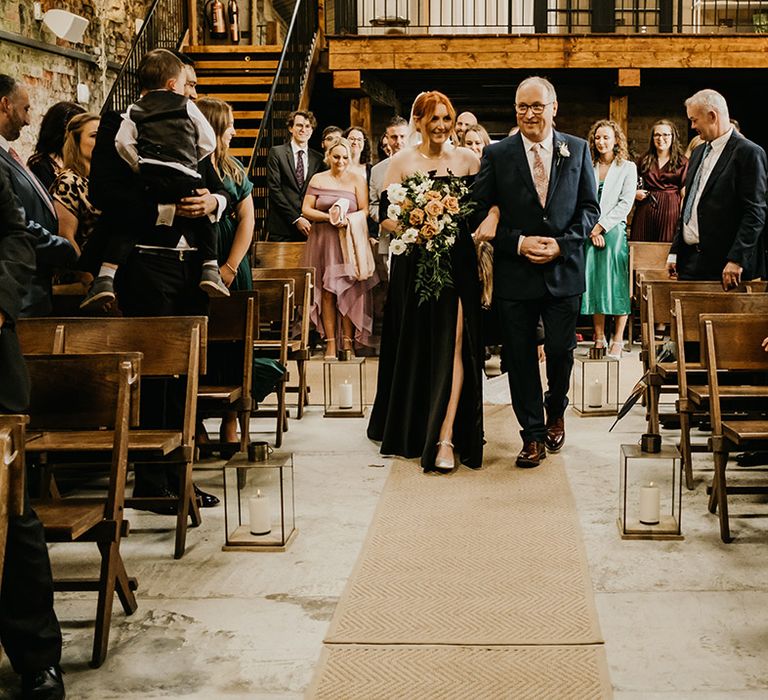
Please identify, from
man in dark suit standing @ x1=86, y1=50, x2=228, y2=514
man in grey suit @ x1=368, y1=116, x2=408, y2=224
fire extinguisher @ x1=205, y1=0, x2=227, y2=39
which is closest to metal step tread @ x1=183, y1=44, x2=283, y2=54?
fire extinguisher @ x1=205, y1=0, x2=227, y2=39

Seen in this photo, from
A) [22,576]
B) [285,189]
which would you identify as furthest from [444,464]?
[285,189]

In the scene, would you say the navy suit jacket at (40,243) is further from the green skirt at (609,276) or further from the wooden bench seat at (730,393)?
the green skirt at (609,276)

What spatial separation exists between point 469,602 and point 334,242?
19.3ft

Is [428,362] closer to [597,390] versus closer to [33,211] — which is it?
[597,390]

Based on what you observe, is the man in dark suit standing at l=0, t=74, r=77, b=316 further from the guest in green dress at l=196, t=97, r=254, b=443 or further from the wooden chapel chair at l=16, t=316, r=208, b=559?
the guest in green dress at l=196, t=97, r=254, b=443

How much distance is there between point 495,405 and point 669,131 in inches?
151

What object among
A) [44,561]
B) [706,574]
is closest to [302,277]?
[706,574]

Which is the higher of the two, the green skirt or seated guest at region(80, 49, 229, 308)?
seated guest at region(80, 49, 229, 308)

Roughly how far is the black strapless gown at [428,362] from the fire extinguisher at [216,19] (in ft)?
36.2

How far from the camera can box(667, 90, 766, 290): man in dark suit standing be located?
5840 mm

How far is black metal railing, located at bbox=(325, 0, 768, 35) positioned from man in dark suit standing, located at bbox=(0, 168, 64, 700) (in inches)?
489

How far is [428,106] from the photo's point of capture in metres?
5.33

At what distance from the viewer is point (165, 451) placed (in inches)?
154

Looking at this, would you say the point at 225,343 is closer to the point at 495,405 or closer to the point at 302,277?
the point at 302,277
